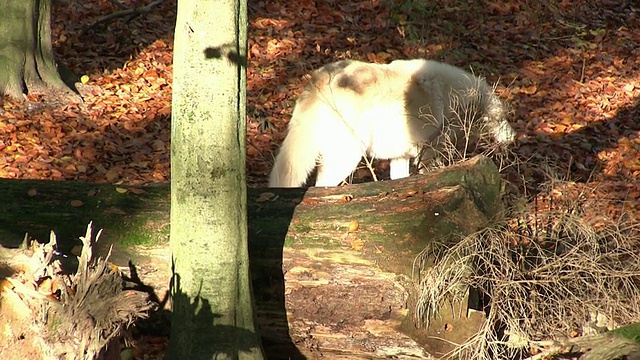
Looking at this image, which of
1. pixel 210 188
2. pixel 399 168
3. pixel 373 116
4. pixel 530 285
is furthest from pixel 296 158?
pixel 210 188

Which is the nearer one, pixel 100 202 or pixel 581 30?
pixel 100 202

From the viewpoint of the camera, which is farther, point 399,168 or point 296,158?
point 399,168

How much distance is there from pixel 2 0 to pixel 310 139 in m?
4.76

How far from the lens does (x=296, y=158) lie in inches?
296

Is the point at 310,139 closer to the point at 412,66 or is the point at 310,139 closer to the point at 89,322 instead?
the point at 412,66

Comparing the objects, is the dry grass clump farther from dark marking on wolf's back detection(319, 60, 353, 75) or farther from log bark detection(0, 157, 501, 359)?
dark marking on wolf's back detection(319, 60, 353, 75)

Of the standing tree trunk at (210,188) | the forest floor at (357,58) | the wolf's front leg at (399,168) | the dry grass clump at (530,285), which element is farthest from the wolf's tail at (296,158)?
the standing tree trunk at (210,188)

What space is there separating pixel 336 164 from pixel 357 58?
5.00m

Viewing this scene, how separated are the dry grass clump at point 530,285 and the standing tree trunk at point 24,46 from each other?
666 cm

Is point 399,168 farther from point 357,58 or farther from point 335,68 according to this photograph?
point 357,58

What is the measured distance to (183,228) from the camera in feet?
15.3

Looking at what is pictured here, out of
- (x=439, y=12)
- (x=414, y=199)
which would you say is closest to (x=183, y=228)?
(x=414, y=199)

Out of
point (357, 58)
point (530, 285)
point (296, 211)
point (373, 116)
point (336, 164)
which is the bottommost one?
point (530, 285)

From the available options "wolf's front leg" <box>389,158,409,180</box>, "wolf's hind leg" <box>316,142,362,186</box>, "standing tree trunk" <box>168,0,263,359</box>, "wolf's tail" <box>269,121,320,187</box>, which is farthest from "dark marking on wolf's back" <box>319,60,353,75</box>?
"standing tree trunk" <box>168,0,263,359</box>
